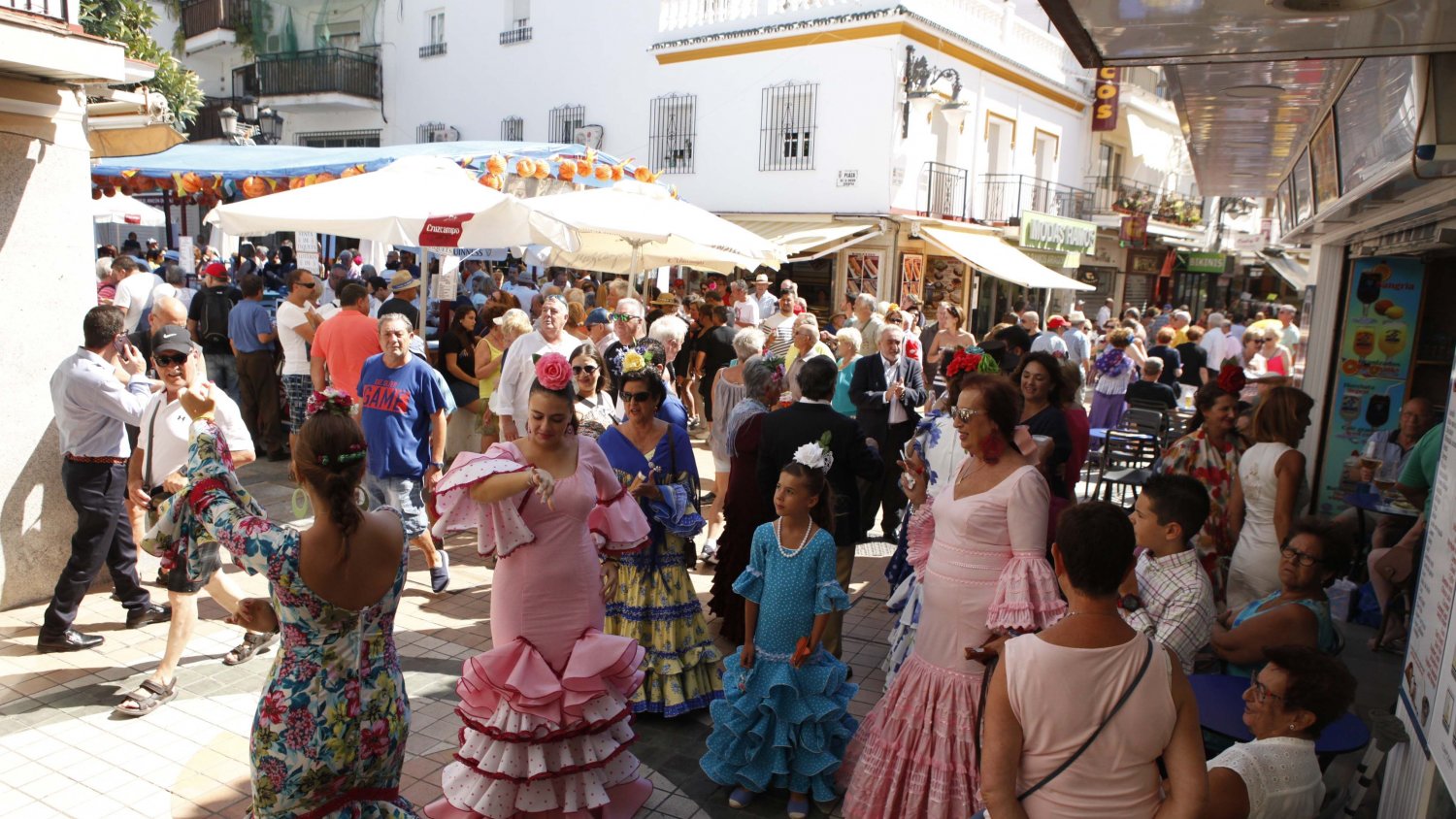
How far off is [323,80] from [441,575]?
23.0 metres

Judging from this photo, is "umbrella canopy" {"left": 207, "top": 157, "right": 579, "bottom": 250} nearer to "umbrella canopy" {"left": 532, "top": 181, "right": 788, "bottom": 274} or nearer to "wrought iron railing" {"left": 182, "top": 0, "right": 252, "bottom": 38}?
"umbrella canopy" {"left": 532, "top": 181, "right": 788, "bottom": 274}

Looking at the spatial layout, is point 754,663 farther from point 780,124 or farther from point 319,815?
point 780,124

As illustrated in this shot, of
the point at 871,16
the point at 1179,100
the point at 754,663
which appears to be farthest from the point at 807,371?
the point at 871,16

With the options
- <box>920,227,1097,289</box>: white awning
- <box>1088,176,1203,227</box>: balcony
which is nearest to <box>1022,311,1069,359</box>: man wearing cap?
<box>920,227,1097,289</box>: white awning

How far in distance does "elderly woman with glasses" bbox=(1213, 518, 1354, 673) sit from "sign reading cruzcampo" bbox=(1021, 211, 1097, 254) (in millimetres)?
18210

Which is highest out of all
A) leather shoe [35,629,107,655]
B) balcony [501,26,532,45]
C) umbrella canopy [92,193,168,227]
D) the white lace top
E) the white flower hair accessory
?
balcony [501,26,532,45]

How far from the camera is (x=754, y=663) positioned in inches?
153

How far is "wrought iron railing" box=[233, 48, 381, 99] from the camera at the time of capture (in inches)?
979

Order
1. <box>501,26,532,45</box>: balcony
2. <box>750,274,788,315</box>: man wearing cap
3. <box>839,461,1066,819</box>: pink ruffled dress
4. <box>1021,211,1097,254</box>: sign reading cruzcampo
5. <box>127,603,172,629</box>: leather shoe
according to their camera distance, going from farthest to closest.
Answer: <box>501,26,532,45</box>: balcony, <box>1021,211,1097,254</box>: sign reading cruzcampo, <box>750,274,788,315</box>: man wearing cap, <box>127,603,172,629</box>: leather shoe, <box>839,461,1066,819</box>: pink ruffled dress

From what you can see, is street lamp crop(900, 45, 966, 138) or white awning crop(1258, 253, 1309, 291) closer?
white awning crop(1258, 253, 1309, 291)

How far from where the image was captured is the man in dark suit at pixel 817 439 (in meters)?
4.74

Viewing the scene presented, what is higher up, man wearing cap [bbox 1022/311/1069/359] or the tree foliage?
the tree foliage

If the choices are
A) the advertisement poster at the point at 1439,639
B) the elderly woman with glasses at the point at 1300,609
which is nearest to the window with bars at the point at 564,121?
the elderly woman with glasses at the point at 1300,609

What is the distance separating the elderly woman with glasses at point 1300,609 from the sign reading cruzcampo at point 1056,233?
59.7ft
